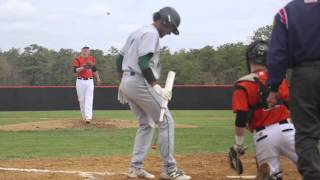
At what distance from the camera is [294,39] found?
5008 millimetres

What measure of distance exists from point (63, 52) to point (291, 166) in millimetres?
63101

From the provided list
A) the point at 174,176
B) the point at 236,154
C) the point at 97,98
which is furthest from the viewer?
the point at 97,98

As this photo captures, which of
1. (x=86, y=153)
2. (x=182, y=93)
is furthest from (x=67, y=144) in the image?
(x=182, y=93)

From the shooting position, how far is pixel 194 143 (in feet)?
40.9

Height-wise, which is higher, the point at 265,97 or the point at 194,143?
the point at 265,97

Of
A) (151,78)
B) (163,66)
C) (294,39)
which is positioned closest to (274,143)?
(294,39)

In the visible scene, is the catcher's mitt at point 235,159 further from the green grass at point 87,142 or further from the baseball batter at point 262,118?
the green grass at point 87,142

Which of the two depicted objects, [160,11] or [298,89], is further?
[160,11]

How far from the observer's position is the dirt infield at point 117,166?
743 centimetres

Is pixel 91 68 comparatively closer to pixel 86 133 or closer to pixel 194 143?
pixel 86 133

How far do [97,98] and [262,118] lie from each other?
1167 inches

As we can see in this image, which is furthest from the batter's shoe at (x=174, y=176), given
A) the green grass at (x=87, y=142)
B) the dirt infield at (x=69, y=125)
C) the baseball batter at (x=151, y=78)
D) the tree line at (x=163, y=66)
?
the tree line at (x=163, y=66)

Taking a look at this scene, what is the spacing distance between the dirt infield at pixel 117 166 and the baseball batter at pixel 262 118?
4.61ft

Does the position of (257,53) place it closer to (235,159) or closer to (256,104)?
(256,104)
